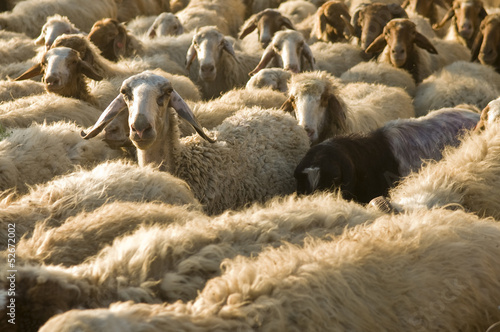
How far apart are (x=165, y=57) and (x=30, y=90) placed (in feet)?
7.68

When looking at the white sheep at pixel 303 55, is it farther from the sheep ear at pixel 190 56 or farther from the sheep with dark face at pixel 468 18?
the sheep with dark face at pixel 468 18

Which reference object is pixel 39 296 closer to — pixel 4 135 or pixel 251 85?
pixel 4 135

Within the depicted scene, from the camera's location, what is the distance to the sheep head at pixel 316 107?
6055 mm

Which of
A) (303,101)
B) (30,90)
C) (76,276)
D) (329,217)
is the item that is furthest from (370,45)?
(76,276)

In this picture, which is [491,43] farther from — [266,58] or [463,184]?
[463,184]

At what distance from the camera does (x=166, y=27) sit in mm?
11172

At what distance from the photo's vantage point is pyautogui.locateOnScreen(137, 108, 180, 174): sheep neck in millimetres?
5121

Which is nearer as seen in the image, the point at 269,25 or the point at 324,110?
the point at 324,110

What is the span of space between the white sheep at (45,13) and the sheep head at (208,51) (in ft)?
11.1

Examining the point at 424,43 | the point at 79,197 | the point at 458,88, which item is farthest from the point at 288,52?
the point at 79,197

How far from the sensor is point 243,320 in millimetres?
2410

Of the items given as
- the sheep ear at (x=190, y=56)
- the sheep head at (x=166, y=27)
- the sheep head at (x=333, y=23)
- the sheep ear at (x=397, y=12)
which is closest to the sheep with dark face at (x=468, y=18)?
the sheep ear at (x=397, y=12)

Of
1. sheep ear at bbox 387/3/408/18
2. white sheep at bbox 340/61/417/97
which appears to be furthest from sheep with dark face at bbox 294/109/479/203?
sheep ear at bbox 387/3/408/18

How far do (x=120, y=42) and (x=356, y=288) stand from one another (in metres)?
7.00
